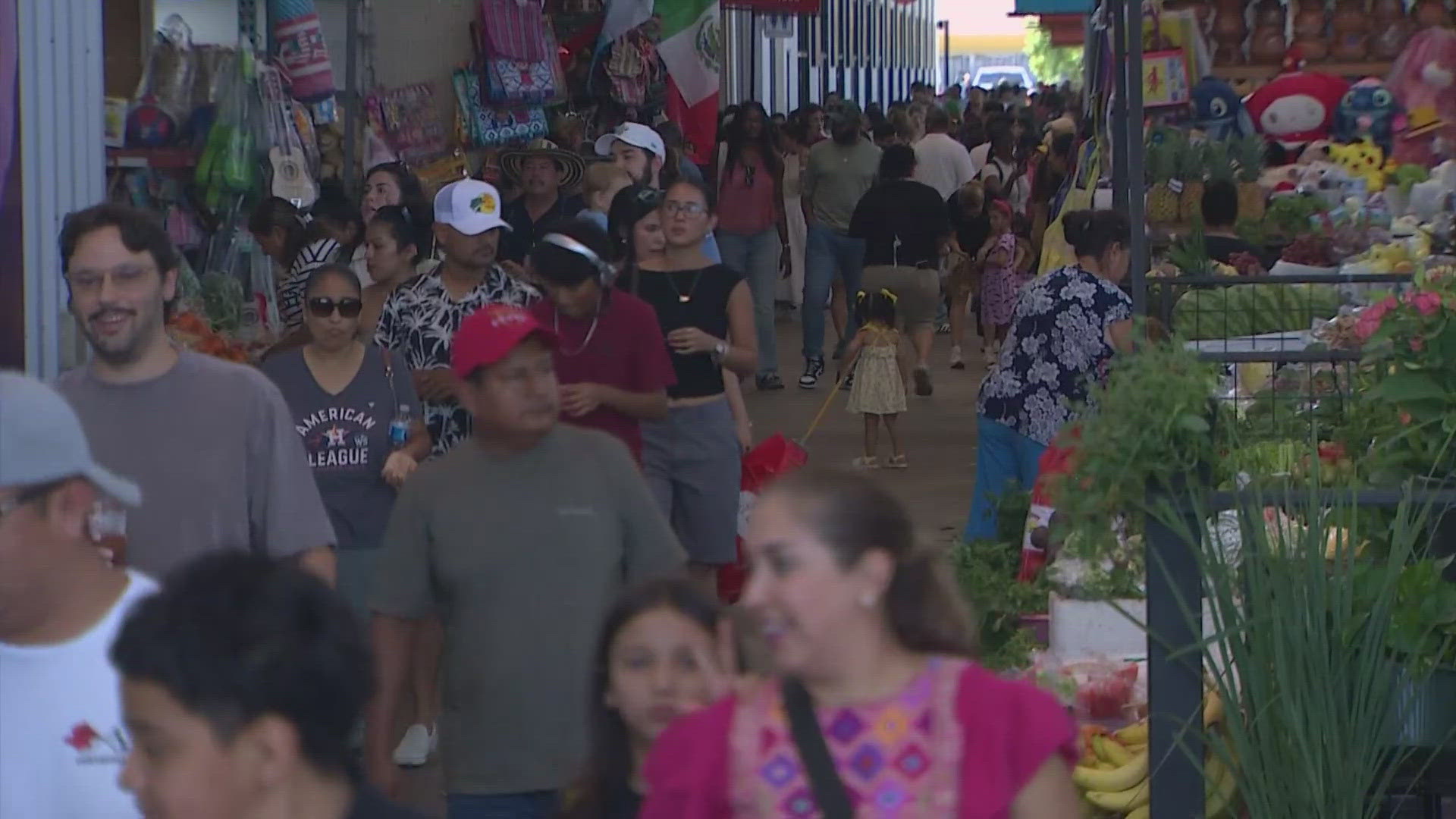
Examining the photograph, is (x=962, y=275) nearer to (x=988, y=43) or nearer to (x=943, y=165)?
(x=943, y=165)

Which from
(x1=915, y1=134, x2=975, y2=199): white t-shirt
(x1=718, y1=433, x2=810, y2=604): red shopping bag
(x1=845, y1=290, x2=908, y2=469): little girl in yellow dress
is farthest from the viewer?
(x1=915, y1=134, x2=975, y2=199): white t-shirt

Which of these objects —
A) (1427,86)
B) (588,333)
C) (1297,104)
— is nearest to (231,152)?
(588,333)

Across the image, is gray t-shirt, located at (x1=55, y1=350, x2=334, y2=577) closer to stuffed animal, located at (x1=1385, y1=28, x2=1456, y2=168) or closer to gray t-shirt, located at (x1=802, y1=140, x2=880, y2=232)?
stuffed animal, located at (x1=1385, y1=28, x2=1456, y2=168)

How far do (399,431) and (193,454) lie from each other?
208 centimetres

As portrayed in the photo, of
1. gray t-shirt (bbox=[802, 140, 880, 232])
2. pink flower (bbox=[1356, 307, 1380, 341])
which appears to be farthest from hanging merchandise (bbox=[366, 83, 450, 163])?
pink flower (bbox=[1356, 307, 1380, 341])

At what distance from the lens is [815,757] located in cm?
250

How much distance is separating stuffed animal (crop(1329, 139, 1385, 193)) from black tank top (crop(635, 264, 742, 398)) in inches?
159

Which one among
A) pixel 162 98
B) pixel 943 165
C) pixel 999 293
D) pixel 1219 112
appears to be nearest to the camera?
pixel 162 98

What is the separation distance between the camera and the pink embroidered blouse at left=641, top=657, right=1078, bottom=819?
250cm

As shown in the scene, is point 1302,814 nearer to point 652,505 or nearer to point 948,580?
point 652,505

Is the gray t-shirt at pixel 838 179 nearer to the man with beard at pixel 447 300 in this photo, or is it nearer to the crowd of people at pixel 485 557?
the crowd of people at pixel 485 557

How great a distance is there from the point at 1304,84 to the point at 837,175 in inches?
225

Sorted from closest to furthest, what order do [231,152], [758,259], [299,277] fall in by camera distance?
[299,277]
[231,152]
[758,259]

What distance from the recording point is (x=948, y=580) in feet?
9.18
